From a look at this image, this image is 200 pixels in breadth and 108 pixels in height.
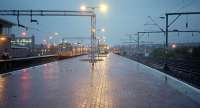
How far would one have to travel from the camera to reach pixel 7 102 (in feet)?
36.9

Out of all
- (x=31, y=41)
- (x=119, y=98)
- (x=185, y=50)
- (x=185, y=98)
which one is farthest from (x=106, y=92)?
(x=31, y=41)

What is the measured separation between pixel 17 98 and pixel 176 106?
5.37m

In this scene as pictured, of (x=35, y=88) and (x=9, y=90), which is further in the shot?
(x=35, y=88)

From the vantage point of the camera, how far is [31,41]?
128m

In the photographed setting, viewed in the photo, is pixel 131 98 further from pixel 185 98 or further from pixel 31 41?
pixel 31 41

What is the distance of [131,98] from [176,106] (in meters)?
2.00

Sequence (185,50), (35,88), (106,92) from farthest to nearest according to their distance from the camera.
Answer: (185,50) → (35,88) → (106,92)

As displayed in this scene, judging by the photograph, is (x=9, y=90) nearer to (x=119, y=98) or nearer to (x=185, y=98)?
(x=119, y=98)

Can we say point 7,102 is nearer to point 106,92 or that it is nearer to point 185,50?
point 106,92

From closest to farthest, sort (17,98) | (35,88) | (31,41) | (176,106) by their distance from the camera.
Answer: (176,106) → (17,98) → (35,88) → (31,41)

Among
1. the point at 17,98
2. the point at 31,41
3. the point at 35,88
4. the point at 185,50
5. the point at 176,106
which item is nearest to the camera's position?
the point at 176,106

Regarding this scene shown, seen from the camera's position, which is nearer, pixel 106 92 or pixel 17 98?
pixel 17 98

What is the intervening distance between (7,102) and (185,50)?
81.6m

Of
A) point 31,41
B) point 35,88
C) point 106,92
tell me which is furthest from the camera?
point 31,41
